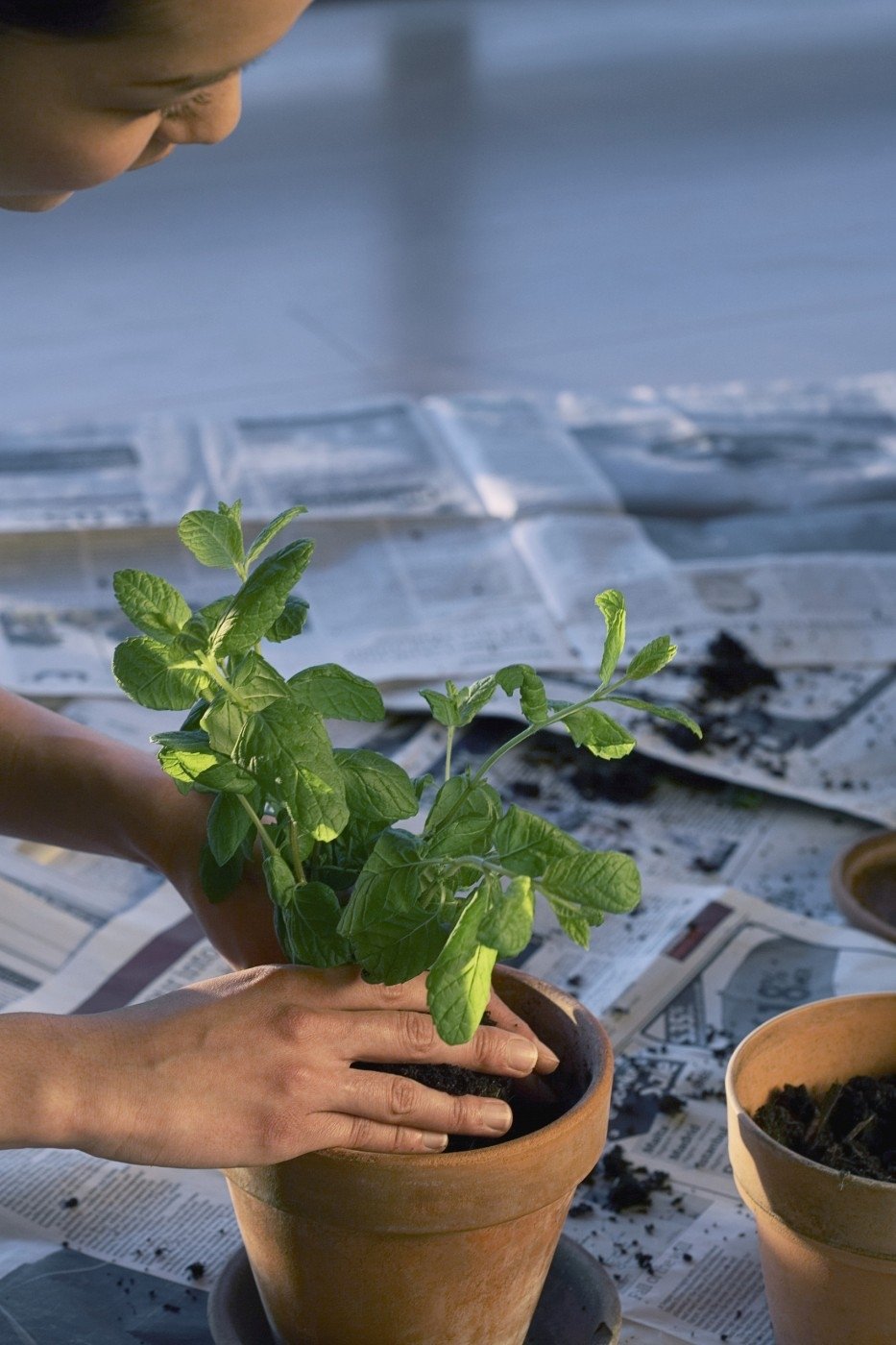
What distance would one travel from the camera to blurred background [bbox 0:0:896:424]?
257 cm

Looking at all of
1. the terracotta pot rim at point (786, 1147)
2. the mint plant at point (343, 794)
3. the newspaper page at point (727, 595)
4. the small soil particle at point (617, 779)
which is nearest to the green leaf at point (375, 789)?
the mint plant at point (343, 794)

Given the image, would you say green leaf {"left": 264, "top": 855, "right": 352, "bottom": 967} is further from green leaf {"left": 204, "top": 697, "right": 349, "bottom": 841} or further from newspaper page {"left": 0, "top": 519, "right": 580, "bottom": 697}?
newspaper page {"left": 0, "top": 519, "right": 580, "bottom": 697}

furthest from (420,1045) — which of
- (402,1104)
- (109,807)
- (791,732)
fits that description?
(791,732)

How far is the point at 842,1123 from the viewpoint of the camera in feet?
2.59

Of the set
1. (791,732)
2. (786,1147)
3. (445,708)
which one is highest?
(445,708)

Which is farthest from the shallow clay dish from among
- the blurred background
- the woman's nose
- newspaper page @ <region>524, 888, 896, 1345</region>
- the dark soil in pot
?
the blurred background

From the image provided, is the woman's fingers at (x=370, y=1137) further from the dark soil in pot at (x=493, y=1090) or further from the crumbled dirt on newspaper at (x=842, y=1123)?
the crumbled dirt on newspaper at (x=842, y=1123)

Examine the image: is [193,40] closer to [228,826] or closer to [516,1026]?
[228,826]

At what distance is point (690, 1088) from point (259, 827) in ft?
1.44

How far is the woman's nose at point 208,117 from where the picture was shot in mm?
573

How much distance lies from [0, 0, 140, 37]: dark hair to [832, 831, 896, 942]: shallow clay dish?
80cm

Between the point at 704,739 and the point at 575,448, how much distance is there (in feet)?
1.79

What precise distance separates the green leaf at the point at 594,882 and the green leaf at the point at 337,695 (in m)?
0.10

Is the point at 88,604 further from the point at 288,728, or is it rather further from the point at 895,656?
the point at 288,728
